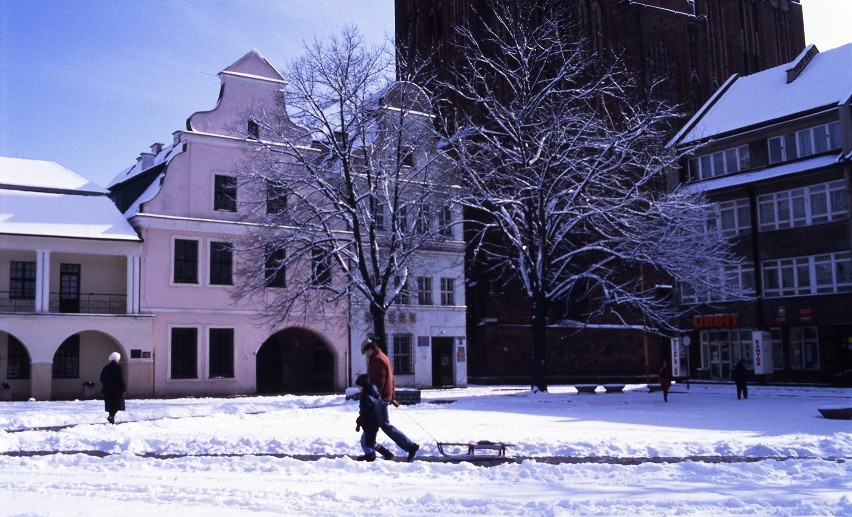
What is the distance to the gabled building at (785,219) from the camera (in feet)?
135

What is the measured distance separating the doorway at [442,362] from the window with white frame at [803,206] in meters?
16.5

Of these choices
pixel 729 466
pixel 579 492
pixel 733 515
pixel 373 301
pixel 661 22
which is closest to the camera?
pixel 733 515

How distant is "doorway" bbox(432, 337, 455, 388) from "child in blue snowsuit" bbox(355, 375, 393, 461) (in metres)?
31.8

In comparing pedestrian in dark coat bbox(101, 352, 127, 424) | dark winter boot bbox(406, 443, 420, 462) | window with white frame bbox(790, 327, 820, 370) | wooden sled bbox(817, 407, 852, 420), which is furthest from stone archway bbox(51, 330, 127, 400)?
window with white frame bbox(790, 327, 820, 370)

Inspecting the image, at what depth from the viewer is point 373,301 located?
31.7m

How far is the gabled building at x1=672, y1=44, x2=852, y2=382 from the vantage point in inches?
1620

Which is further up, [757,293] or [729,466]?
[757,293]

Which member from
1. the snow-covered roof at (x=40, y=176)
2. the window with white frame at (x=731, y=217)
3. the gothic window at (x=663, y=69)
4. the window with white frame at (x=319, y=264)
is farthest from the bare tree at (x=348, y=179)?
the gothic window at (x=663, y=69)

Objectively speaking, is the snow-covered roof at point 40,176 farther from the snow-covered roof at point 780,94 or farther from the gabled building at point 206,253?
the snow-covered roof at point 780,94

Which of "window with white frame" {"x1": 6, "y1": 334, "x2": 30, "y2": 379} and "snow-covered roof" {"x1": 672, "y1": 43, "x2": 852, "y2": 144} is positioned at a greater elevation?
"snow-covered roof" {"x1": 672, "y1": 43, "x2": 852, "y2": 144}

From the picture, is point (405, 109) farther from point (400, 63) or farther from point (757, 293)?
point (757, 293)

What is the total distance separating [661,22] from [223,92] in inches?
1535

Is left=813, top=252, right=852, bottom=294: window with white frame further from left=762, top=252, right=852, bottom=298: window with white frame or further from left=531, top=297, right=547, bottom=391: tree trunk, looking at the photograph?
left=531, top=297, right=547, bottom=391: tree trunk

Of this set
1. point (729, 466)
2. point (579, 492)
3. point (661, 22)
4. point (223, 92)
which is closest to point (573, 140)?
point (223, 92)
